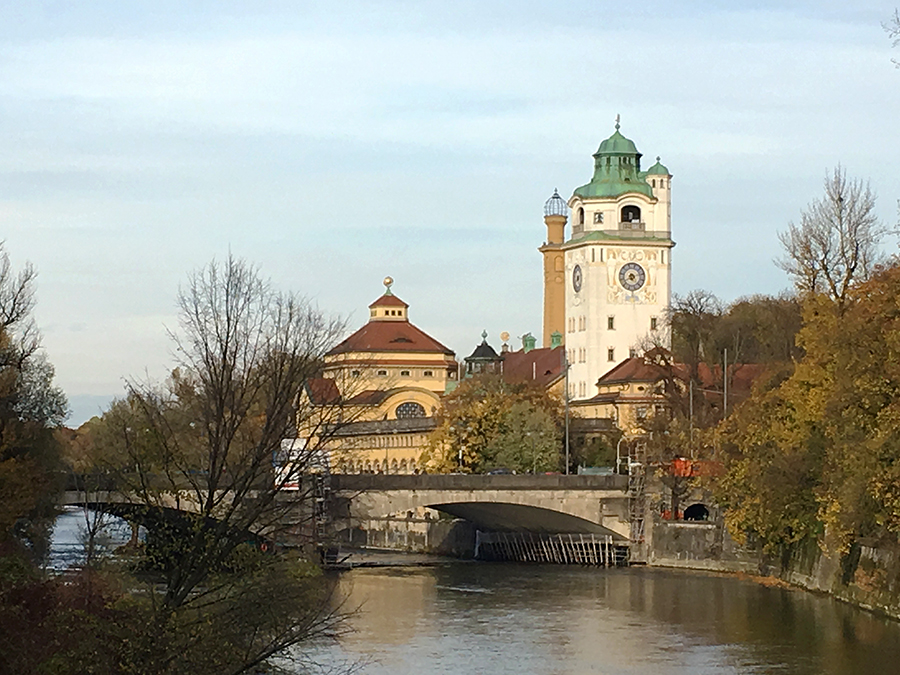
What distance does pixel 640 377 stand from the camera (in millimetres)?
103250

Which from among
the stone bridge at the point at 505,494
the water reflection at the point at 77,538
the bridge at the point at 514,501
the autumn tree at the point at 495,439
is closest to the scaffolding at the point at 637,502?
the bridge at the point at 514,501

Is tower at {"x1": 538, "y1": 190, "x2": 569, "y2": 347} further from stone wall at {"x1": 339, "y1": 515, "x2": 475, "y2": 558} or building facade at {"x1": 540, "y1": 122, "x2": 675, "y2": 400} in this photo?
stone wall at {"x1": 339, "y1": 515, "x2": 475, "y2": 558}

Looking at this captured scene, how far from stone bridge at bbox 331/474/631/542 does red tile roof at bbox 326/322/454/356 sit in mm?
51545

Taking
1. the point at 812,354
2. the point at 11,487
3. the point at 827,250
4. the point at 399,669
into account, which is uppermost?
the point at 827,250

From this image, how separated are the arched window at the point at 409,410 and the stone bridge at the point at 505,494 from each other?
43.5m

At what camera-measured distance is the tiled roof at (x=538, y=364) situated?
11479 centimetres

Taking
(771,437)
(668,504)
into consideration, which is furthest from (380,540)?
(771,437)

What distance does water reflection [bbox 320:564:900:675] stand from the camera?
130 feet

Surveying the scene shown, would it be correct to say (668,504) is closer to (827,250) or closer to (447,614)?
(827,250)

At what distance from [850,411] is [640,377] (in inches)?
2349

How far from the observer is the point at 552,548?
68938 millimetres

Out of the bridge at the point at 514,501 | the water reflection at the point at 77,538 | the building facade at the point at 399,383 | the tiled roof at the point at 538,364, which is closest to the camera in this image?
the water reflection at the point at 77,538

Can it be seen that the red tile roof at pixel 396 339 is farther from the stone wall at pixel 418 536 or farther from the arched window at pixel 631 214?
the stone wall at pixel 418 536

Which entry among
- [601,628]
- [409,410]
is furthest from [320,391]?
[409,410]
